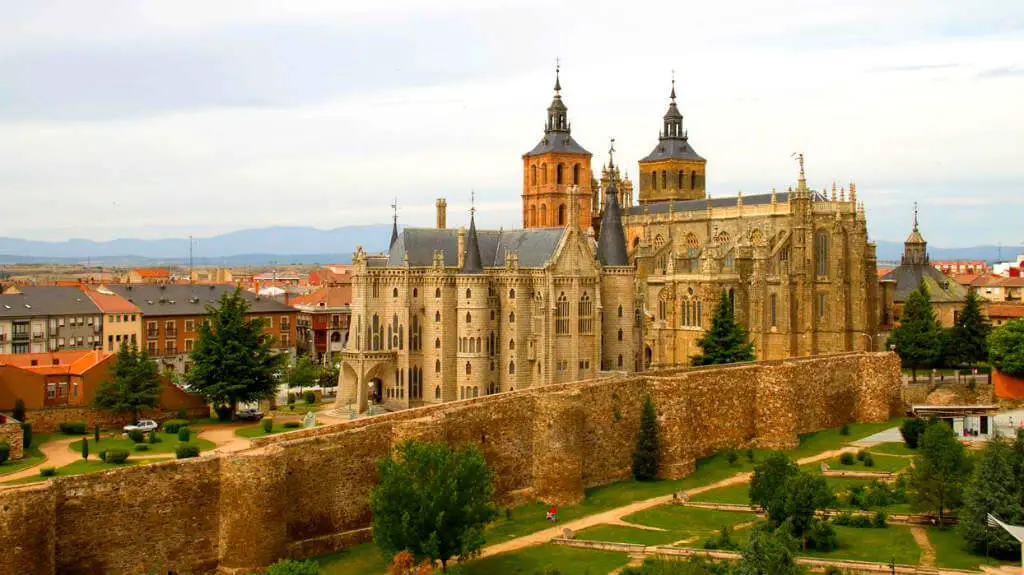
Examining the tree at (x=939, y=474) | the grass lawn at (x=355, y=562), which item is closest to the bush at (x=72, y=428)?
the grass lawn at (x=355, y=562)

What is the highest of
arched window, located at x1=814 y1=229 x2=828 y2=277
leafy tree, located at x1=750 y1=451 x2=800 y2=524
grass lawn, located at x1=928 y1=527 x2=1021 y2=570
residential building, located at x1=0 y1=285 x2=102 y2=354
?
arched window, located at x1=814 y1=229 x2=828 y2=277

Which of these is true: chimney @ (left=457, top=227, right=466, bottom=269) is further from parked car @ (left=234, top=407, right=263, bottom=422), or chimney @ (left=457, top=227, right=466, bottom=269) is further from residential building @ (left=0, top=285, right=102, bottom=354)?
residential building @ (left=0, top=285, right=102, bottom=354)

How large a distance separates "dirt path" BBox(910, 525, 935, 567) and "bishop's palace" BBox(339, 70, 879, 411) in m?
27.6

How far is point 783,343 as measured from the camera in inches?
2881

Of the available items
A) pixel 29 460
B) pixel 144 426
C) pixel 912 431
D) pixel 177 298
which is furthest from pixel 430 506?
pixel 177 298

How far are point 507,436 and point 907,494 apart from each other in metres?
14.4

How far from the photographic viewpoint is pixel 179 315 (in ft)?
263

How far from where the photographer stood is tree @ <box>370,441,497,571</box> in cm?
3189

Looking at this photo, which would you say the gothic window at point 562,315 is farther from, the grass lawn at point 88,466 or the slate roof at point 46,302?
the slate roof at point 46,302

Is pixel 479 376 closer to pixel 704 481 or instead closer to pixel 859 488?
pixel 704 481

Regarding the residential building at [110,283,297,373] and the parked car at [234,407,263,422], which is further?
the residential building at [110,283,297,373]

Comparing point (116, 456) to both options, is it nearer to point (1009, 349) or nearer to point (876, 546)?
point (876, 546)

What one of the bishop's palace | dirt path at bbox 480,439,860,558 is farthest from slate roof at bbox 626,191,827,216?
dirt path at bbox 480,439,860,558

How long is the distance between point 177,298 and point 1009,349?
57235 millimetres
